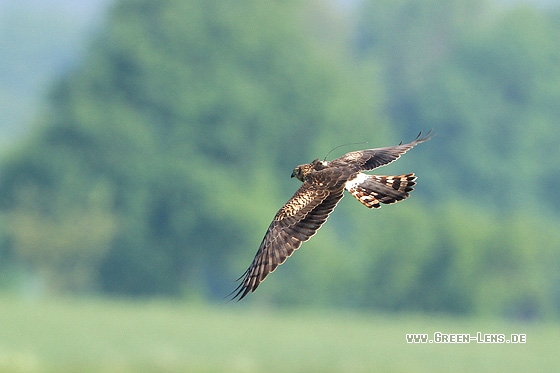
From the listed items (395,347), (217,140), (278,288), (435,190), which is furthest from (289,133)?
(395,347)

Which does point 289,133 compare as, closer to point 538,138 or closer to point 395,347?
point 538,138

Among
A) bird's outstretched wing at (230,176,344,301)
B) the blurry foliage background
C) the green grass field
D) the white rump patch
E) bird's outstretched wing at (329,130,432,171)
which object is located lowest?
bird's outstretched wing at (230,176,344,301)

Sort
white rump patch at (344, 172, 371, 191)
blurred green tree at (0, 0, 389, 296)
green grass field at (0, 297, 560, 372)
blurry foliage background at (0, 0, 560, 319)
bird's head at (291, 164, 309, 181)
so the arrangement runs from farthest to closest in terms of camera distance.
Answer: blurred green tree at (0, 0, 389, 296) < blurry foliage background at (0, 0, 560, 319) < green grass field at (0, 297, 560, 372) < bird's head at (291, 164, 309, 181) < white rump patch at (344, 172, 371, 191)

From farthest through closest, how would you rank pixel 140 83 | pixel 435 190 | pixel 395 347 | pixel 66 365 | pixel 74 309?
pixel 435 190 < pixel 140 83 < pixel 74 309 < pixel 395 347 < pixel 66 365

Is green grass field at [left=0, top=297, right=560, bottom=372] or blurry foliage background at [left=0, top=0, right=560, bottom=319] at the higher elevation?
blurry foliage background at [left=0, top=0, right=560, bottom=319]

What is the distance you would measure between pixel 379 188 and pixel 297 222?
0.87m

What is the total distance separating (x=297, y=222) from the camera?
24.9 ft

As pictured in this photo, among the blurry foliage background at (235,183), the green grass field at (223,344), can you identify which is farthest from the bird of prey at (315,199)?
the blurry foliage background at (235,183)

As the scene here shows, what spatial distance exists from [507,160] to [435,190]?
3.79 meters

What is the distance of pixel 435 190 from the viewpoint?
Result: 201ft

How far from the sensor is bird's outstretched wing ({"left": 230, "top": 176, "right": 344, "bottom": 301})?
7.41 m

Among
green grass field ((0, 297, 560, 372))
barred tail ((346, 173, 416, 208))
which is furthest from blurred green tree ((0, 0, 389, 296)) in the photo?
barred tail ((346, 173, 416, 208))

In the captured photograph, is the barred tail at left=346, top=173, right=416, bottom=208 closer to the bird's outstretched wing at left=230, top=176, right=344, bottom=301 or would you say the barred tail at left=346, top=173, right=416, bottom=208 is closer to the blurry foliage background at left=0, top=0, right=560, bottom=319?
the bird's outstretched wing at left=230, top=176, right=344, bottom=301

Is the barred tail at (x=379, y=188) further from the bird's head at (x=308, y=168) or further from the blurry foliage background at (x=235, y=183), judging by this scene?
the blurry foliage background at (x=235, y=183)
